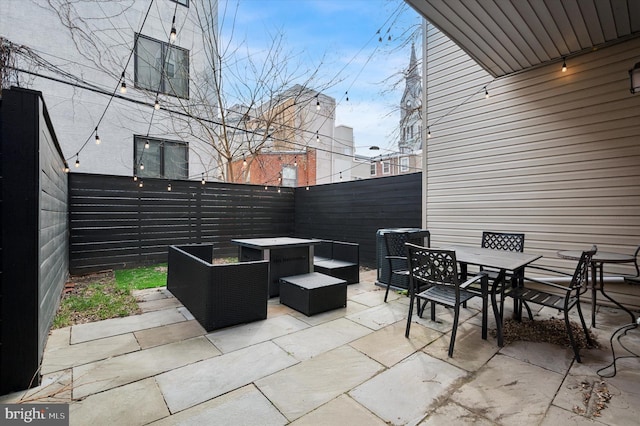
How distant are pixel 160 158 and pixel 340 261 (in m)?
5.87

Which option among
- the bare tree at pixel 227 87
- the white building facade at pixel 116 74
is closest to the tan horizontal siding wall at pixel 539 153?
the bare tree at pixel 227 87

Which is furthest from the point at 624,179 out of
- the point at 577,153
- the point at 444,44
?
the point at 444,44

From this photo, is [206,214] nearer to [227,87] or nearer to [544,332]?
[227,87]

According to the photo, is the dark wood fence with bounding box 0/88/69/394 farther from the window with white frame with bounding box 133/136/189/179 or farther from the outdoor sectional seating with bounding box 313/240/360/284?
the window with white frame with bounding box 133/136/189/179

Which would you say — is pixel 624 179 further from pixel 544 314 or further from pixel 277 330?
pixel 277 330

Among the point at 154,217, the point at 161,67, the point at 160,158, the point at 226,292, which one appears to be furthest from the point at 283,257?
the point at 161,67

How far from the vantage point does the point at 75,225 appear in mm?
5371

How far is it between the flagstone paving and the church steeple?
538 centimetres

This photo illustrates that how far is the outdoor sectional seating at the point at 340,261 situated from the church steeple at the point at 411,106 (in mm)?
3644

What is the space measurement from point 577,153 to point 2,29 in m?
10.6

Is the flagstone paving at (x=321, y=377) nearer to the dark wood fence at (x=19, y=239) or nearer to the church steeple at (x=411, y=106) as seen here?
the dark wood fence at (x=19, y=239)

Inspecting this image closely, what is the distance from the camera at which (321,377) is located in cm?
205

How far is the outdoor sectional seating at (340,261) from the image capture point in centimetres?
445

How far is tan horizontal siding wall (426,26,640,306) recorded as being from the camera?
3.53m
